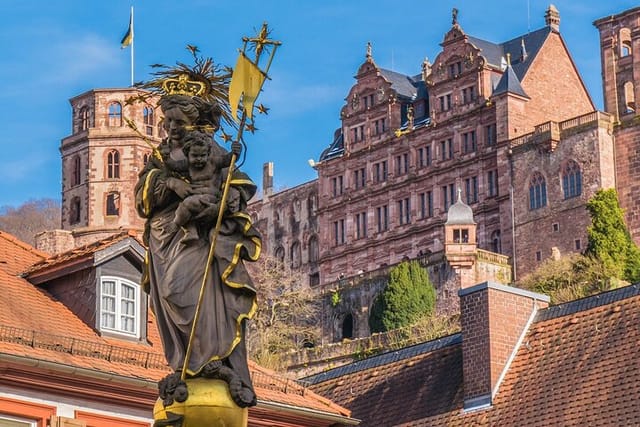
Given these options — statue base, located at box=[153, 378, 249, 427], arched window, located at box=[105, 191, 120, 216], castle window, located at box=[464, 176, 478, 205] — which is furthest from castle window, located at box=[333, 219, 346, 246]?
statue base, located at box=[153, 378, 249, 427]

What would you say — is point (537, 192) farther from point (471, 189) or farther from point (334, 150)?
point (334, 150)

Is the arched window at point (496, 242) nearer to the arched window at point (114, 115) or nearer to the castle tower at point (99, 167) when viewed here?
the castle tower at point (99, 167)

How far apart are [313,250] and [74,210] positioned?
62.8 ft

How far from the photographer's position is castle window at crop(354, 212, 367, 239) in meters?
135

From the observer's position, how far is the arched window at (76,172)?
15025 centimetres

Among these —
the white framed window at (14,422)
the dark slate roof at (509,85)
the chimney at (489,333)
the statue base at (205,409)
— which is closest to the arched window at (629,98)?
the dark slate roof at (509,85)

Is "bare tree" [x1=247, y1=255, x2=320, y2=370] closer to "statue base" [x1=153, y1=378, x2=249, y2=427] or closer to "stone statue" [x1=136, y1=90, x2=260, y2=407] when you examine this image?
"stone statue" [x1=136, y1=90, x2=260, y2=407]

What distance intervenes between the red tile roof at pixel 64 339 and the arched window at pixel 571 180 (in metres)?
85.5

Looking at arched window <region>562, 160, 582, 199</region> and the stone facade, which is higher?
the stone facade

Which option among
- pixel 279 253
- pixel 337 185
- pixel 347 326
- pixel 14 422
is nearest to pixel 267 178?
pixel 279 253

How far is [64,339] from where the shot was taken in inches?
1193

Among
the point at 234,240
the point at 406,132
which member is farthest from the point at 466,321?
the point at 406,132

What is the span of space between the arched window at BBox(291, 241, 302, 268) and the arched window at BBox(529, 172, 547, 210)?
83.3 feet

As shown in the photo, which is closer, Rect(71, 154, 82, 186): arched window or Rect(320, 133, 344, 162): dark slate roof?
Rect(320, 133, 344, 162): dark slate roof
